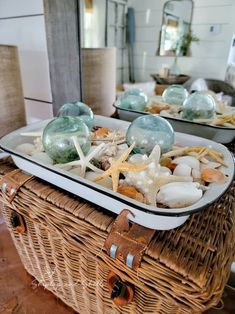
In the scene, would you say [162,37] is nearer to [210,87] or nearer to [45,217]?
[210,87]

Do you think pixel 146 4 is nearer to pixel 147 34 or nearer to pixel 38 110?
pixel 147 34

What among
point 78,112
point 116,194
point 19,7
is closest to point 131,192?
point 116,194

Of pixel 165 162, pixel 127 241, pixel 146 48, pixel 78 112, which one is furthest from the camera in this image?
pixel 146 48

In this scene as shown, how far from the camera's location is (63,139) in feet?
1.16

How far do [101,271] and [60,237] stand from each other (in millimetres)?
72

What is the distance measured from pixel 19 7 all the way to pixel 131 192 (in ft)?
2.08

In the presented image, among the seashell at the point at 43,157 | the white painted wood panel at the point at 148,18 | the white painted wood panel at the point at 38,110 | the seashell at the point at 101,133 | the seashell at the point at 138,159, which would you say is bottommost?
the white painted wood panel at the point at 38,110

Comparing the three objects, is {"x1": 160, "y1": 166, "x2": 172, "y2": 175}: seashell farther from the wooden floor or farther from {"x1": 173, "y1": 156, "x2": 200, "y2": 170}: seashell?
the wooden floor

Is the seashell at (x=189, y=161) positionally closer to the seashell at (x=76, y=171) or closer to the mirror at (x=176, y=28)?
the seashell at (x=76, y=171)

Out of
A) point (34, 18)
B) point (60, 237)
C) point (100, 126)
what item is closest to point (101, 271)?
point (60, 237)

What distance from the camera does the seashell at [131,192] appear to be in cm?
28

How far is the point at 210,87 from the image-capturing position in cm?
56


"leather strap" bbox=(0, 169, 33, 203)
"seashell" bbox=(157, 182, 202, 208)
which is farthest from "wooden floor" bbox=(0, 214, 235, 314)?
"seashell" bbox=(157, 182, 202, 208)

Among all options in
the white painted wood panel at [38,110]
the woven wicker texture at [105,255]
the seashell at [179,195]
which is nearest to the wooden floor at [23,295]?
the woven wicker texture at [105,255]
